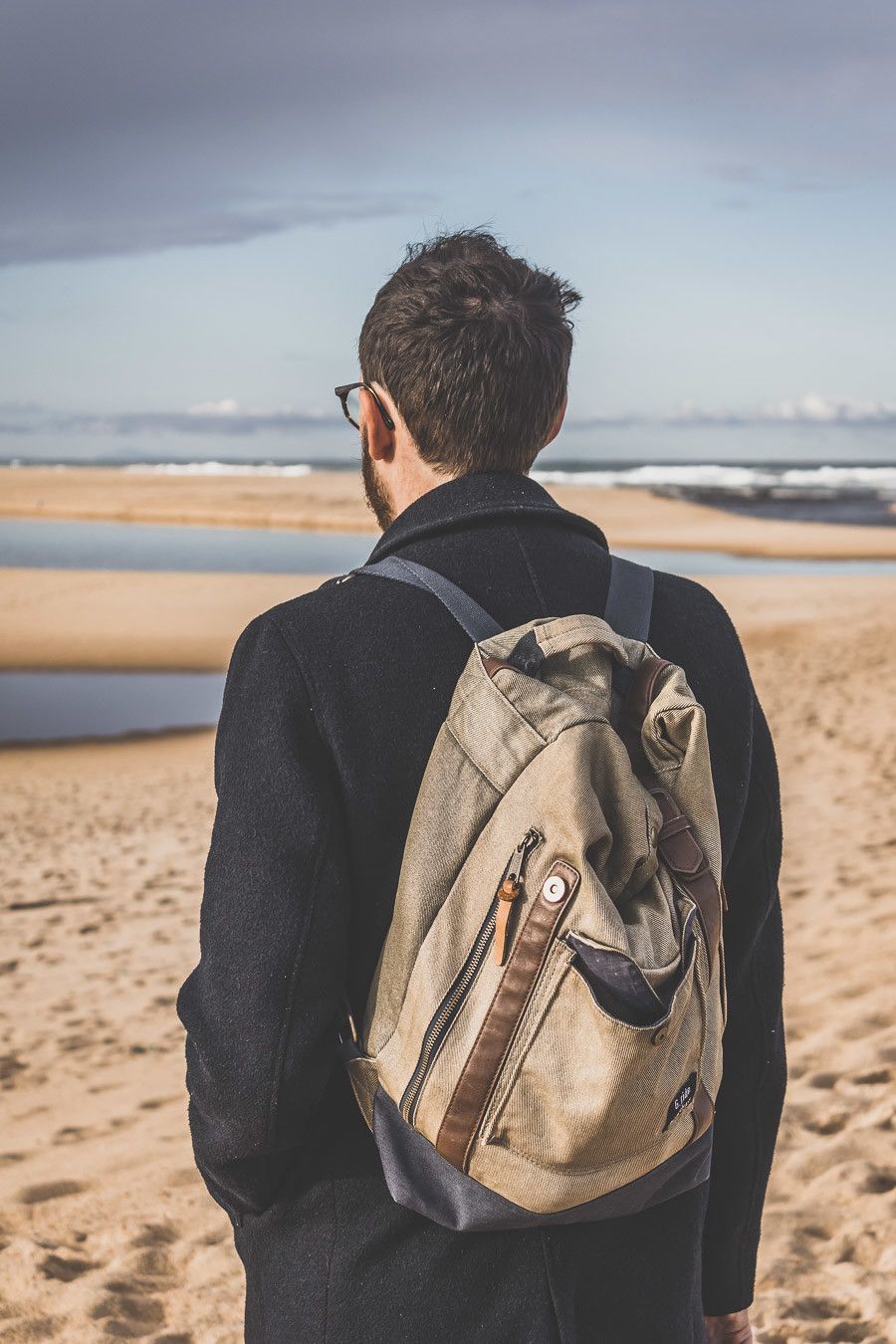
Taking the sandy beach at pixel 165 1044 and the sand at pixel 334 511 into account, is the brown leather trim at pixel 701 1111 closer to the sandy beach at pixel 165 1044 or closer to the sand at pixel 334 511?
the sandy beach at pixel 165 1044

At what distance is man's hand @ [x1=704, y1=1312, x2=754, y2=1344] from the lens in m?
1.84

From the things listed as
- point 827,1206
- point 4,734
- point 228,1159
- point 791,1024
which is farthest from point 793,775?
point 228,1159

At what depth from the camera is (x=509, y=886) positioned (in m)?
1.22

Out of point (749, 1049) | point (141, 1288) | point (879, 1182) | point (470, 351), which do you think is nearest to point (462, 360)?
point (470, 351)

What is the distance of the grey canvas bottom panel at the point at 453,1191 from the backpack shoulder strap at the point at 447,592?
529mm

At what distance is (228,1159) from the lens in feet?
4.54

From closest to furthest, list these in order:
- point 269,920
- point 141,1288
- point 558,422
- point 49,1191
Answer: point 269,920 < point 558,422 < point 141,1288 < point 49,1191

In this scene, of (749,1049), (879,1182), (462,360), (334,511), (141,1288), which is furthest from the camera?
(334,511)

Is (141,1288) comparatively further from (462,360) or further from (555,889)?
(462,360)

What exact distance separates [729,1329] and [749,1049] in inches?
18.3

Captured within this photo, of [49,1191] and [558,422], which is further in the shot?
[49,1191]

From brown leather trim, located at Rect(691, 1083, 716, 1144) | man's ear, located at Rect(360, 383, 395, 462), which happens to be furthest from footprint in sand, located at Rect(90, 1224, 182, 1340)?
man's ear, located at Rect(360, 383, 395, 462)

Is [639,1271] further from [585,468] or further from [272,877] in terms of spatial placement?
[585,468]

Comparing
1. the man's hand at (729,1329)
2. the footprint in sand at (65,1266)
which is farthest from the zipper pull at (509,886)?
the footprint in sand at (65,1266)
